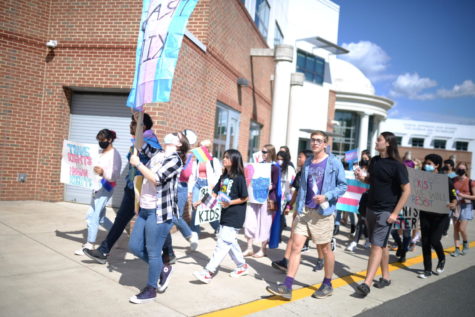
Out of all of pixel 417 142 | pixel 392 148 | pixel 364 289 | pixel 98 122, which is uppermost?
pixel 417 142

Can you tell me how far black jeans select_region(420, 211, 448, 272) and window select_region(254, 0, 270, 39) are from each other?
403 inches

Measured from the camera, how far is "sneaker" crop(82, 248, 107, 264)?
15.6 ft

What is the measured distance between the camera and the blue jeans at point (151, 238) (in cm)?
379

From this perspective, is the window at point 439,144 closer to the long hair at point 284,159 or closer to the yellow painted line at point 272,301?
the long hair at point 284,159

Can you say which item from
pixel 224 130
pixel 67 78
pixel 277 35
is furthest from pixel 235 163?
pixel 277 35

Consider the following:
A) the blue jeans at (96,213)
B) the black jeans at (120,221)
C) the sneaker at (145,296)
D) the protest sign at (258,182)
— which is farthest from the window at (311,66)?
the sneaker at (145,296)

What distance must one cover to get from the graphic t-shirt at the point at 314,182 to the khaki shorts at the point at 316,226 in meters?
0.10

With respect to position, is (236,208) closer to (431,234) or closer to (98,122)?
(431,234)

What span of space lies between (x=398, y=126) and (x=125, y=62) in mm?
56694

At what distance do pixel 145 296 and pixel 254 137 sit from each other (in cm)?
1178

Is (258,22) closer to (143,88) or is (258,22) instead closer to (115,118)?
(115,118)

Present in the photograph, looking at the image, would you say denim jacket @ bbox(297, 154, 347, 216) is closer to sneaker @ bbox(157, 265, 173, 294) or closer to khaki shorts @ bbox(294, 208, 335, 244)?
khaki shorts @ bbox(294, 208, 335, 244)

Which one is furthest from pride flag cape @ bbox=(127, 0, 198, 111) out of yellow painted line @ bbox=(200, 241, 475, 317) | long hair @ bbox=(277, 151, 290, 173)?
long hair @ bbox=(277, 151, 290, 173)

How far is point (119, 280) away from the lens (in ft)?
14.3
